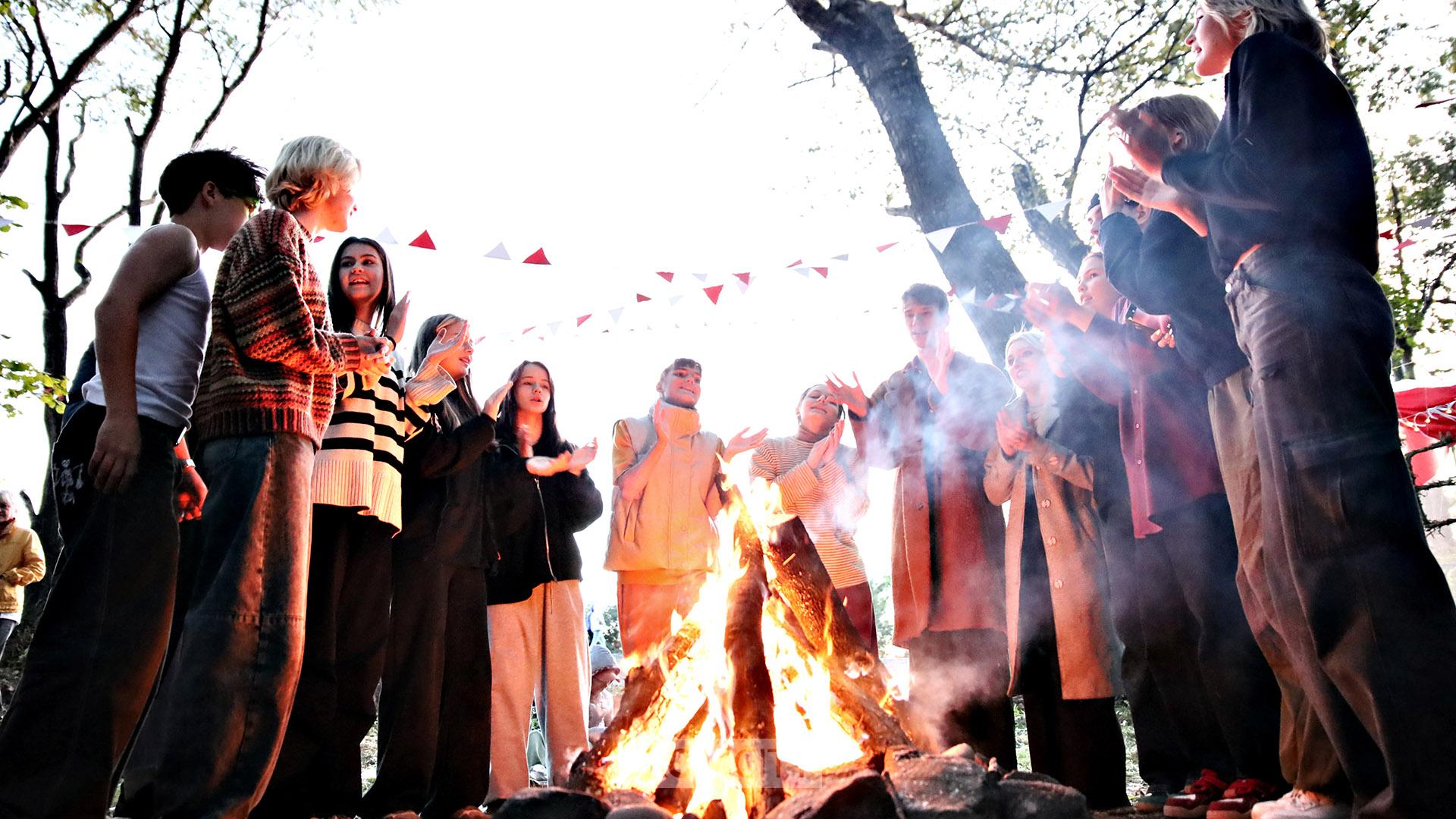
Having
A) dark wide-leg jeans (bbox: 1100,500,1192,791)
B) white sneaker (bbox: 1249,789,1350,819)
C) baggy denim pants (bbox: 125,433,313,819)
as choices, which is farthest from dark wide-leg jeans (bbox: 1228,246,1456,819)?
baggy denim pants (bbox: 125,433,313,819)

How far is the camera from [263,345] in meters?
2.65

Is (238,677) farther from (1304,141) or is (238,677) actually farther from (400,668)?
(1304,141)

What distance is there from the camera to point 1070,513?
13.9ft

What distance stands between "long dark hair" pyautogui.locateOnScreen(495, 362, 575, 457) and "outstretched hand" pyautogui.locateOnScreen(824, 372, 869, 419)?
1506 mm

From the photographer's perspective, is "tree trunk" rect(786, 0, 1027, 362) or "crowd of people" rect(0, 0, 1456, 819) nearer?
"crowd of people" rect(0, 0, 1456, 819)

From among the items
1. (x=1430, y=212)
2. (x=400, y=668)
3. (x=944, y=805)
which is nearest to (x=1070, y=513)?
(x=944, y=805)

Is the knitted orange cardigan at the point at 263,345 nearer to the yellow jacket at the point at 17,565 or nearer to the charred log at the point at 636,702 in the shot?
the charred log at the point at 636,702

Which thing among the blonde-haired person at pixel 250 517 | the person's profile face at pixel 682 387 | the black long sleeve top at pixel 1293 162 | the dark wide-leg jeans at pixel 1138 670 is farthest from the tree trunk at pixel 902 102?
the blonde-haired person at pixel 250 517

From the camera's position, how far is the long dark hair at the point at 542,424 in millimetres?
5032

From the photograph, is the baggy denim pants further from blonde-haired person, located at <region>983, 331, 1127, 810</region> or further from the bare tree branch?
the bare tree branch

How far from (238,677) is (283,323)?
97 centimetres

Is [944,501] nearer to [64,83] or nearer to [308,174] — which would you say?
[308,174]

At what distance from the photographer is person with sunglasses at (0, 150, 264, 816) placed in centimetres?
223

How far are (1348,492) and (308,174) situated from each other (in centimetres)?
310
